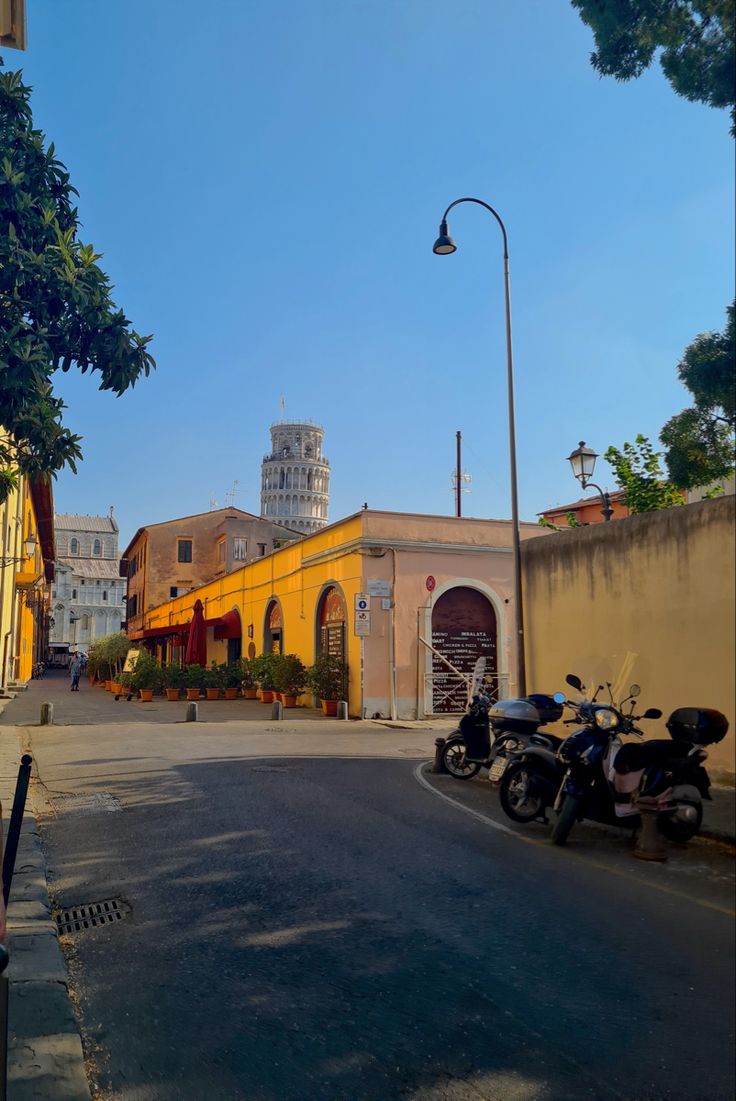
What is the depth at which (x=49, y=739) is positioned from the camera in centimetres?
1445

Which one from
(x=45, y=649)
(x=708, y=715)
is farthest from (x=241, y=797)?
(x=45, y=649)

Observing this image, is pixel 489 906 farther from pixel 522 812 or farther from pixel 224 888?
pixel 522 812

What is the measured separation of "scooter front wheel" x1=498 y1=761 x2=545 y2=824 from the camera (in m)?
7.78

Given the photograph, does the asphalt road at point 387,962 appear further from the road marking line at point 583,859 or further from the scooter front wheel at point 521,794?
the scooter front wheel at point 521,794

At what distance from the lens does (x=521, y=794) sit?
310 inches

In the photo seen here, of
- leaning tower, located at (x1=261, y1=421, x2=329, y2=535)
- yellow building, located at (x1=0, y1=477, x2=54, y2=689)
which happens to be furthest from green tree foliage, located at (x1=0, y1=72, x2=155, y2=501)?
leaning tower, located at (x1=261, y1=421, x2=329, y2=535)

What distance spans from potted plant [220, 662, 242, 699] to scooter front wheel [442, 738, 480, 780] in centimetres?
1681

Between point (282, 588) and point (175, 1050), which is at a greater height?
point (282, 588)

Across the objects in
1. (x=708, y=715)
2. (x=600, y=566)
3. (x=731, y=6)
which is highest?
(x=731, y=6)

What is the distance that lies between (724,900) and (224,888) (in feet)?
11.0

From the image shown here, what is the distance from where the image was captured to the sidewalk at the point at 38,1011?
291cm

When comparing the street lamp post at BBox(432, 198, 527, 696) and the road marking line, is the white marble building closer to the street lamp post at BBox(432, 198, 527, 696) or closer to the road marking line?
the street lamp post at BBox(432, 198, 527, 696)

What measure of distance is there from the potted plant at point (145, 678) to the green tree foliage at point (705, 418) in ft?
71.8

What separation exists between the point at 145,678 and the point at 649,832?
21738mm
